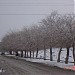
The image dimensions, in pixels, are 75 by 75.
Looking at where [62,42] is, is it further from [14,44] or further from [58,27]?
[14,44]

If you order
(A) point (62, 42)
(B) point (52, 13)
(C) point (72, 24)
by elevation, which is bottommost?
(A) point (62, 42)

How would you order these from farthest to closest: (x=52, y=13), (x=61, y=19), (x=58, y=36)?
(x=52, y=13) → (x=61, y=19) → (x=58, y=36)

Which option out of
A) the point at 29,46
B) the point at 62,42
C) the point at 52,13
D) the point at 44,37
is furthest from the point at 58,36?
the point at 29,46

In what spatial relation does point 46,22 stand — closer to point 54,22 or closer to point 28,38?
point 54,22

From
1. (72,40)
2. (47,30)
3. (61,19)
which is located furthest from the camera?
(47,30)

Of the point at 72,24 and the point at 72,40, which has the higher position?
the point at 72,24

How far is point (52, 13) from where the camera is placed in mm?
48375

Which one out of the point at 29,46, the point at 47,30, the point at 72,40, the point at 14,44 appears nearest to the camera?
the point at 72,40

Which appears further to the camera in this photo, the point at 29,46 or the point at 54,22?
the point at 29,46

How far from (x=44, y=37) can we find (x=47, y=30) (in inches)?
57.8

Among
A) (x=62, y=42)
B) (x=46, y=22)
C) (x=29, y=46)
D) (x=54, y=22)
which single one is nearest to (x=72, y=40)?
(x=62, y=42)

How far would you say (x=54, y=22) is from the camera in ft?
145

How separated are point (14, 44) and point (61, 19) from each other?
163 feet

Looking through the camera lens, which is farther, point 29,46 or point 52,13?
point 29,46
